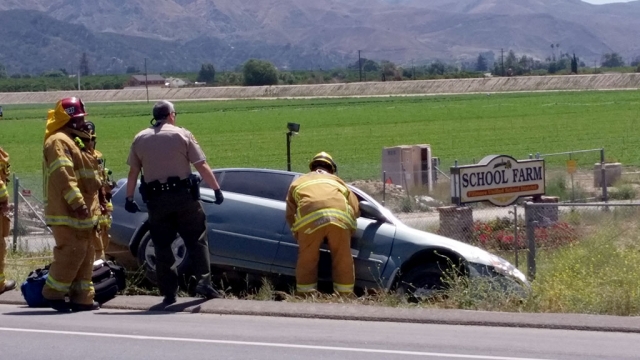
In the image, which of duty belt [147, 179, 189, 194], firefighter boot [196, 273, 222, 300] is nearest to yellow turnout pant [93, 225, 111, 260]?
duty belt [147, 179, 189, 194]

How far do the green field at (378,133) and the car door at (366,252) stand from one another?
53.1 ft

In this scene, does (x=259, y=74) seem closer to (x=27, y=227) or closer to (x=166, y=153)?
(x=27, y=227)

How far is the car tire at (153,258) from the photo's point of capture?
32.1ft

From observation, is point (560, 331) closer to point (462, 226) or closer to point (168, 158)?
point (168, 158)

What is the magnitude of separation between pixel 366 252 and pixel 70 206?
277 cm

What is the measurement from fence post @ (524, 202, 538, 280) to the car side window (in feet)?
7.83

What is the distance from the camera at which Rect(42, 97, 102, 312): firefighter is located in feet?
28.0

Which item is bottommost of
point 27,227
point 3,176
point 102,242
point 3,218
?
point 27,227

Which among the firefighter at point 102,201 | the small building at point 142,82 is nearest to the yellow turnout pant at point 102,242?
the firefighter at point 102,201

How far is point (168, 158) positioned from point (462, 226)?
580cm

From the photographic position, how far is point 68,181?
8492mm

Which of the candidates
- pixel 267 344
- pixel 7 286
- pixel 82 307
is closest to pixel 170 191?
pixel 82 307

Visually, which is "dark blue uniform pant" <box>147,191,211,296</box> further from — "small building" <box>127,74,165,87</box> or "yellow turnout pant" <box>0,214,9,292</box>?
"small building" <box>127,74,165,87</box>

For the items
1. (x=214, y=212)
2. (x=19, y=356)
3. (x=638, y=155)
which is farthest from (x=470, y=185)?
(x=638, y=155)
